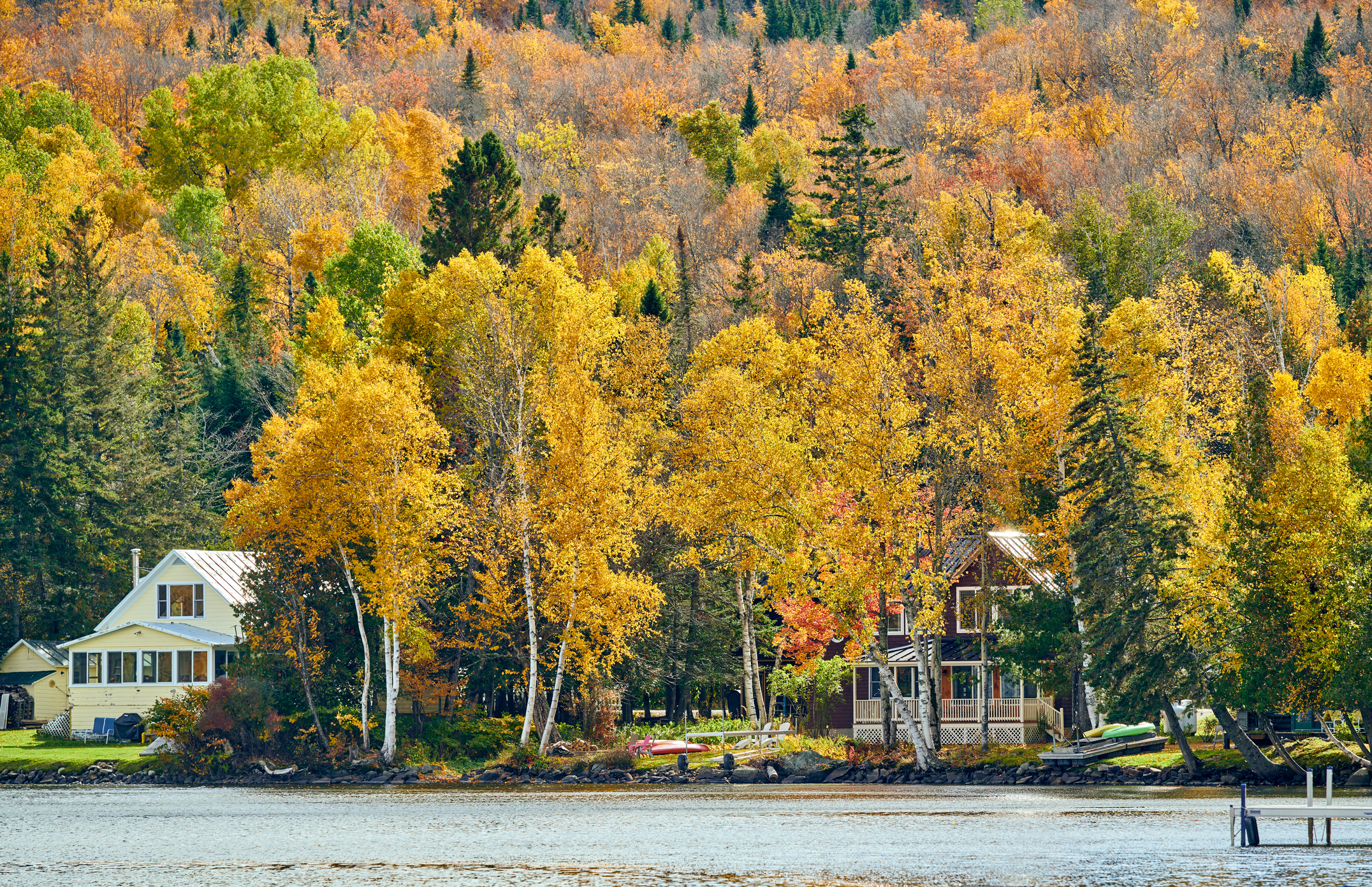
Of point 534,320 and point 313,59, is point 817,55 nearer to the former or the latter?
point 313,59

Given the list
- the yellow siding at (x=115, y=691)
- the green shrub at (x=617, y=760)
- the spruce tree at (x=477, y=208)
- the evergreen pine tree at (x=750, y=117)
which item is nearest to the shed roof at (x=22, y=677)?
the yellow siding at (x=115, y=691)

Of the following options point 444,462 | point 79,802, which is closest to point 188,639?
point 444,462

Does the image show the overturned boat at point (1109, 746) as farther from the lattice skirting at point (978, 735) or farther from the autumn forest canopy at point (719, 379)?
the lattice skirting at point (978, 735)

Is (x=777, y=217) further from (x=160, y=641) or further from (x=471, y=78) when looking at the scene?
(x=160, y=641)

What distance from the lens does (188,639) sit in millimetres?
60812

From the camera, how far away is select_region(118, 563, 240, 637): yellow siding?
2440 inches

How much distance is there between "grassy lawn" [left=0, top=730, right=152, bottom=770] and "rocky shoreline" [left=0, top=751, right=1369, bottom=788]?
1.50 ft

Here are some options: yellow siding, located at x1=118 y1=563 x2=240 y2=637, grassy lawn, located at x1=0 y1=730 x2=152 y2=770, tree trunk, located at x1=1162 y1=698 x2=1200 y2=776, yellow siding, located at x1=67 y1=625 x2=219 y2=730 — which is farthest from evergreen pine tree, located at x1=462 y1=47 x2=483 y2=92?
tree trunk, located at x1=1162 y1=698 x2=1200 y2=776

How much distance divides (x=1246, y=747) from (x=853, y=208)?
3907cm

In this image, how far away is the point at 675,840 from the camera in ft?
94.4

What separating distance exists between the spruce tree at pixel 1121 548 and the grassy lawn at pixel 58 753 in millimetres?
31539

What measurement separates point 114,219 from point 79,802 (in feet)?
200

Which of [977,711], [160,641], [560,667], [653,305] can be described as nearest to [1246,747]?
[977,711]

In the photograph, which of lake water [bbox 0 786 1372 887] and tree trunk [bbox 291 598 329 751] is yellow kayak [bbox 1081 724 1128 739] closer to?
lake water [bbox 0 786 1372 887]
